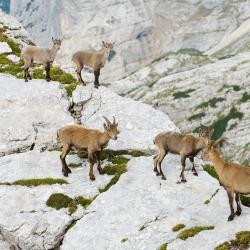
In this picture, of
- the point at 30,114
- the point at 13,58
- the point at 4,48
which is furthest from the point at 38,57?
the point at 4,48

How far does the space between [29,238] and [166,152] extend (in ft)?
28.5

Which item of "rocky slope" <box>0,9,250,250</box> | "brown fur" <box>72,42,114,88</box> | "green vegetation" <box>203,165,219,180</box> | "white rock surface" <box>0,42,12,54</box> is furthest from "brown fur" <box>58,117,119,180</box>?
"white rock surface" <box>0,42,12,54</box>

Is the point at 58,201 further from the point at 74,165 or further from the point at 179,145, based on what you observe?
the point at 179,145

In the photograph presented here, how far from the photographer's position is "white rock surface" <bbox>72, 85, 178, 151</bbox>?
30.5 m

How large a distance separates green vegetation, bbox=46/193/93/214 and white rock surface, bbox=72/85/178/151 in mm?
6076

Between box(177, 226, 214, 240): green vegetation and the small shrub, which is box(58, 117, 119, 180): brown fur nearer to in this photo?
the small shrub

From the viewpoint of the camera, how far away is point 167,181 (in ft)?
83.5

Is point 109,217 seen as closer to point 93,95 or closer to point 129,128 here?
point 129,128

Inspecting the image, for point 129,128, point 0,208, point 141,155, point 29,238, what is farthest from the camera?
point 129,128

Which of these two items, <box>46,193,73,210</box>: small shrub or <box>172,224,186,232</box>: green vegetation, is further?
<box>46,193,73,210</box>: small shrub

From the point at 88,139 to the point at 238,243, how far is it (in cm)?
1092

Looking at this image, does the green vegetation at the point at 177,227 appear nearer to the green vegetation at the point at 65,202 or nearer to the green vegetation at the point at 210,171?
the green vegetation at the point at 65,202

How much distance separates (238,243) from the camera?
60.8ft

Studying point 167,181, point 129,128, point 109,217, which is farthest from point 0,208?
point 129,128
